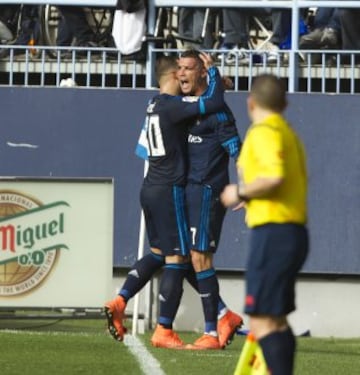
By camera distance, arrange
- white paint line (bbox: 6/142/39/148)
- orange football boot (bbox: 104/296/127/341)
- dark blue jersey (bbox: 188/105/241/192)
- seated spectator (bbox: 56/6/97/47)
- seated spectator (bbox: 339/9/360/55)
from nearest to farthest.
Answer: orange football boot (bbox: 104/296/127/341) → dark blue jersey (bbox: 188/105/241/192) → white paint line (bbox: 6/142/39/148) → seated spectator (bbox: 339/9/360/55) → seated spectator (bbox: 56/6/97/47)

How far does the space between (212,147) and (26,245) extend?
2052mm

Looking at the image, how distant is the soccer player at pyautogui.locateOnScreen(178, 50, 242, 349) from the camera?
1168cm

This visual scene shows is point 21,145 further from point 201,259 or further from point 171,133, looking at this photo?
point 201,259

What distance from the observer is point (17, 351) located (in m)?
10.9

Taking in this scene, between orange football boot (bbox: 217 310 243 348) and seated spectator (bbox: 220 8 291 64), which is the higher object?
seated spectator (bbox: 220 8 291 64)

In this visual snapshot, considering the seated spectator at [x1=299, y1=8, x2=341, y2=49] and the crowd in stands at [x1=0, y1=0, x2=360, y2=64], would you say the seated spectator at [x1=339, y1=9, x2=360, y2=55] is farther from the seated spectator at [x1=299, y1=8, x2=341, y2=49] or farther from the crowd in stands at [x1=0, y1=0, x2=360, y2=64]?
the seated spectator at [x1=299, y1=8, x2=341, y2=49]

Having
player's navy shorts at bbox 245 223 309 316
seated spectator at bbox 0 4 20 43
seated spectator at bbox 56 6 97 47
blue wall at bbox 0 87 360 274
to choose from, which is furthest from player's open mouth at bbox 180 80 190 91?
seated spectator at bbox 0 4 20 43

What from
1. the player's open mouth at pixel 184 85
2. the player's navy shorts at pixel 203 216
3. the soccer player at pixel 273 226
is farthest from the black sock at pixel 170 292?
the soccer player at pixel 273 226

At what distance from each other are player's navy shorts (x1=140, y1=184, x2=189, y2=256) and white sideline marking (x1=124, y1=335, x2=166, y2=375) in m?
0.78

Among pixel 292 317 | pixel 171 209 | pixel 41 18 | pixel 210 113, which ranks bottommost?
pixel 292 317

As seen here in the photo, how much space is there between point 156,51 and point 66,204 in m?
2.75

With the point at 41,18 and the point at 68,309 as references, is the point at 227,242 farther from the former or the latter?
the point at 41,18

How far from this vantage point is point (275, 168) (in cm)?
766

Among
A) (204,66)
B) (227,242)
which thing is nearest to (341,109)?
(227,242)
